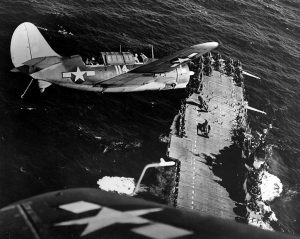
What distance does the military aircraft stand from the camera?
39.2m

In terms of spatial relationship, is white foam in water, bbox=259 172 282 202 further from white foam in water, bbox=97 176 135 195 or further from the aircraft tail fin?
the aircraft tail fin

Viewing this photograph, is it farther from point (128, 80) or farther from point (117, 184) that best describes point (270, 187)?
point (128, 80)

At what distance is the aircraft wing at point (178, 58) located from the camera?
1554 inches

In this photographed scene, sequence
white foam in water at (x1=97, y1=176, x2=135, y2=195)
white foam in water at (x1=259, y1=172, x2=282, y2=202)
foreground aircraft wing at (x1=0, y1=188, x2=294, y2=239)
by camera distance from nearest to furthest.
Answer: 1. foreground aircraft wing at (x1=0, y1=188, x2=294, y2=239)
2. white foam in water at (x1=97, y1=176, x2=135, y2=195)
3. white foam in water at (x1=259, y1=172, x2=282, y2=202)

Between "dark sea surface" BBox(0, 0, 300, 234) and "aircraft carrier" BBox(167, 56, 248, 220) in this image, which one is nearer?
"aircraft carrier" BBox(167, 56, 248, 220)

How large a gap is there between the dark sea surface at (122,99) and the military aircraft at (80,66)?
2646 millimetres

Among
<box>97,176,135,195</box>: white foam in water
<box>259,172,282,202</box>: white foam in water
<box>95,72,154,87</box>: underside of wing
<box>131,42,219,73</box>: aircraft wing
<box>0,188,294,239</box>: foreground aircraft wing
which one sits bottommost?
<box>97,176,135,195</box>: white foam in water

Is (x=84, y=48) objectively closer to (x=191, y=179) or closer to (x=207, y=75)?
(x=207, y=75)

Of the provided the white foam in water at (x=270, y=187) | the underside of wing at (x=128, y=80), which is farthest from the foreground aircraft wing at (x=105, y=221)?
the white foam in water at (x=270, y=187)

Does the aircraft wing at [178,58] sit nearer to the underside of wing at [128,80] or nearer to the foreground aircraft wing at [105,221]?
the underside of wing at [128,80]

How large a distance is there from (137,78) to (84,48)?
42.3 feet

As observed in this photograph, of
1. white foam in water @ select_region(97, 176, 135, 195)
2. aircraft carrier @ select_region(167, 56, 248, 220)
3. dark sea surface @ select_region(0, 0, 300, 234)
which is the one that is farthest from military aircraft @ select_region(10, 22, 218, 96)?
white foam in water @ select_region(97, 176, 135, 195)

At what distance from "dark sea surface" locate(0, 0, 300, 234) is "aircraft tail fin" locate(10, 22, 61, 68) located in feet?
11.4

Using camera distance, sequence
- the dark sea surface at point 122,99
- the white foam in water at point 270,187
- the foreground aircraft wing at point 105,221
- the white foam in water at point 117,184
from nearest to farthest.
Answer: the foreground aircraft wing at point 105,221, the white foam in water at point 117,184, the dark sea surface at point 122,99, the white foam in water at point 270,187
